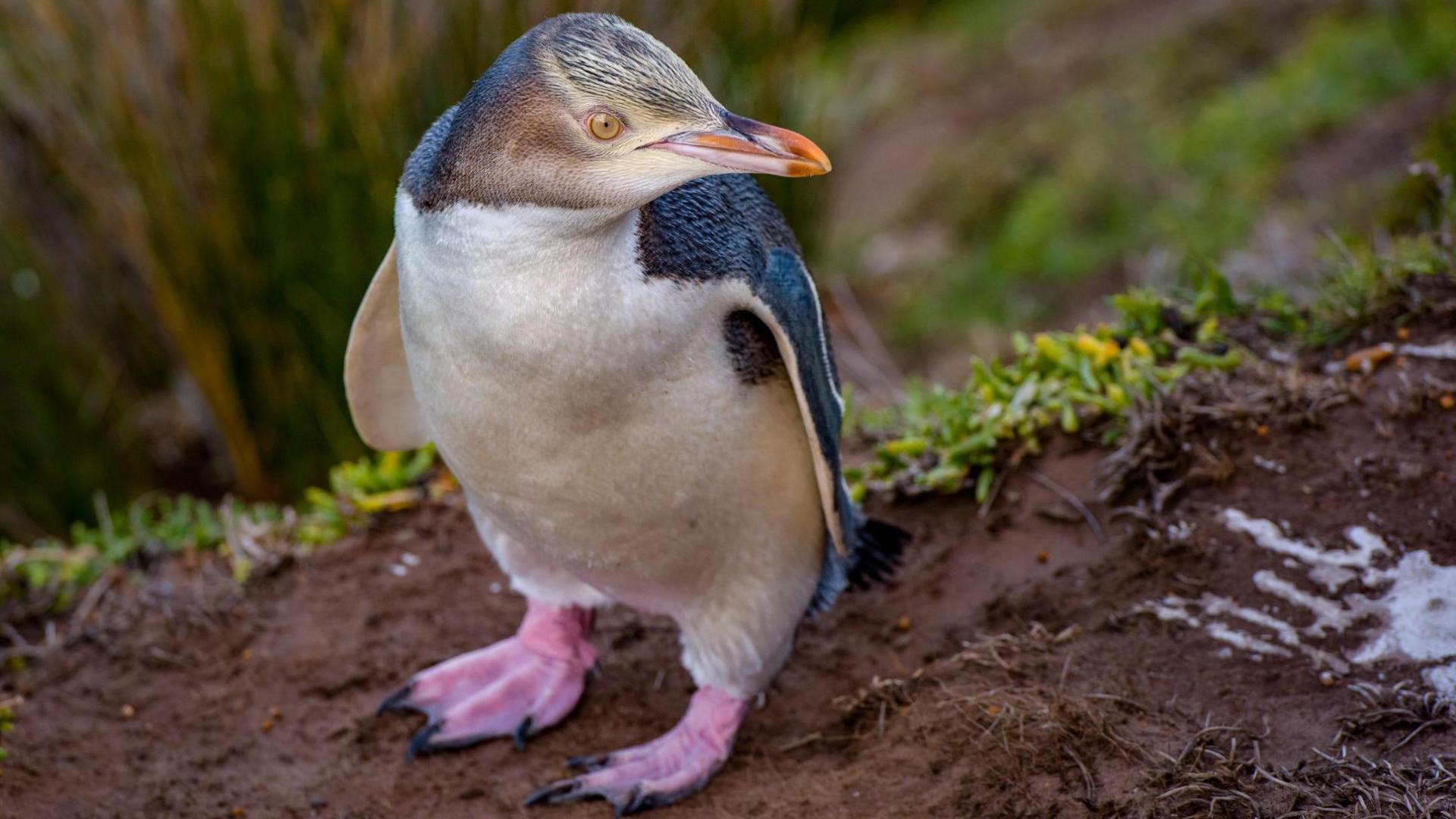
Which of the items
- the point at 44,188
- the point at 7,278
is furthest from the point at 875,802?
the point at 44,188

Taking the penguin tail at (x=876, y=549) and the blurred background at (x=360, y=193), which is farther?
the blurred background at (x=360, y=193)

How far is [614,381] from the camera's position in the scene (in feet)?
7.53

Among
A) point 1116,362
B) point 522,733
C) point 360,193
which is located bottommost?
point 522,733

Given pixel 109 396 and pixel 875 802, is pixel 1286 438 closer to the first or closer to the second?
pixel 875 802

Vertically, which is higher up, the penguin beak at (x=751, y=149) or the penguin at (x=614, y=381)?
the penguin beak at (x=751, y=149)

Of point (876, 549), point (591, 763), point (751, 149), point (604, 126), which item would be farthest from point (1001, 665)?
point (604, 126)

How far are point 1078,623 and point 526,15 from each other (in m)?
2.82

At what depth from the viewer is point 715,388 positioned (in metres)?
2.42

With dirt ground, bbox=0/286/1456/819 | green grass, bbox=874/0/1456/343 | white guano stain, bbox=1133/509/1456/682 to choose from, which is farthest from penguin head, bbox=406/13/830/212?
green grass, bbox=874/0/1456/343

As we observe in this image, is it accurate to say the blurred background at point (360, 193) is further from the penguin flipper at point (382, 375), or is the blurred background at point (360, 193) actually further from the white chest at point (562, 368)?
the white chest at point (562, 368)

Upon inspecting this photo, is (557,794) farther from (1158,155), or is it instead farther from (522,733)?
(1158,155)

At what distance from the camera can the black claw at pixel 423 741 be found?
9.38 feet

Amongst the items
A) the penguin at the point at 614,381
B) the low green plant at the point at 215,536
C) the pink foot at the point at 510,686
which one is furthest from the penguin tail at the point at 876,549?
the low green plant at the point at 215,536

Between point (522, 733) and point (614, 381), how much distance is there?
37.1 inches
